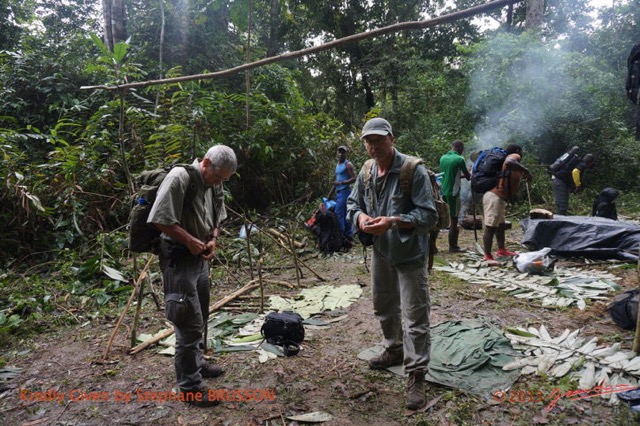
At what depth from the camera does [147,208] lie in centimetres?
271

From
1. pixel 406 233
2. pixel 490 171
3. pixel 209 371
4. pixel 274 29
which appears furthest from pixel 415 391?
pixel 274 29

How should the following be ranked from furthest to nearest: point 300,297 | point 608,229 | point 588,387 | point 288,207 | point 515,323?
point 288,207
point 608,229
point 300,297
point 515,323
point 588,387

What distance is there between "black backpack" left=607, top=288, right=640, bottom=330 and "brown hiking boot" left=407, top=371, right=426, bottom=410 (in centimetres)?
220

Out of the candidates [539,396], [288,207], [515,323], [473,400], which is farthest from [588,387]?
[288,207]

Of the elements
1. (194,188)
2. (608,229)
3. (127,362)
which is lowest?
(127,362)

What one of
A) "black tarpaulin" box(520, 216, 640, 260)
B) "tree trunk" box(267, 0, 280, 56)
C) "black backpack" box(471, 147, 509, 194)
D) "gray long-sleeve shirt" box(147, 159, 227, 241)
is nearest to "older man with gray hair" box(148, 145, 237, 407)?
"gray long-sleeve shirt" box(147, 159, 227, 241)

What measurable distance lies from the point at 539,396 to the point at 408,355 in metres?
0.96

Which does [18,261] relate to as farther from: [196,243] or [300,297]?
[196,243]

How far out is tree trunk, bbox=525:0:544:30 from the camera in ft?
42.9

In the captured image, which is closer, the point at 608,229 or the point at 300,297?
the point at 300,297

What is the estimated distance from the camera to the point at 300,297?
5.00 m

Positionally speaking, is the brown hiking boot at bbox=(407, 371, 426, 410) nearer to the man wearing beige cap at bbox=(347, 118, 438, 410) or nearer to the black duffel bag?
the man wearing beige cap at bbox=(347, 118, 438, 410)

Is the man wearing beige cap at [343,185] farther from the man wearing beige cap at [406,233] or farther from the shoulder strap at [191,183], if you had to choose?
the shoulder strap at [191,183]
